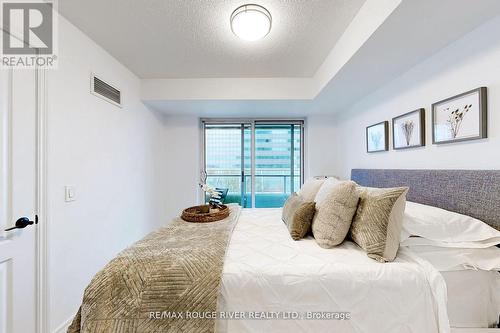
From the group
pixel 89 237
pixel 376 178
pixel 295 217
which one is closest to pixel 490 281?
pixel 295 217

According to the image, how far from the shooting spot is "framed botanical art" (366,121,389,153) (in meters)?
2.31

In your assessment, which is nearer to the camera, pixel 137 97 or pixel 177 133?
pixel 137 97

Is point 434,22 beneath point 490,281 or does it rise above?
above

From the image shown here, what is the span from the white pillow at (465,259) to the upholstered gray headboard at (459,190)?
6.7 inches

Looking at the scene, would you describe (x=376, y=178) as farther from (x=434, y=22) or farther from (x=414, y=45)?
(x=434, y=22)

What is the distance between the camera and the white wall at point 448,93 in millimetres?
1304

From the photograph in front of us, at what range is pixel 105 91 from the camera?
2.19 meters

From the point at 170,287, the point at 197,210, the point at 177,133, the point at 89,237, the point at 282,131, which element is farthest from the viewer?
the point at 282,131

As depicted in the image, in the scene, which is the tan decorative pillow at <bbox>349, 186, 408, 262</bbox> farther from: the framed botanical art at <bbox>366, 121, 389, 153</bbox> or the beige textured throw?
the framed botanical art at <bbox>366, 121, 389, 153</bbox>

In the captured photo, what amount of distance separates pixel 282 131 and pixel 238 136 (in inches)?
31.6

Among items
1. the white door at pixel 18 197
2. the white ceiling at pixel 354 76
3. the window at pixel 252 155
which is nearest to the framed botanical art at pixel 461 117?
the white ceiling at pixel 354 76

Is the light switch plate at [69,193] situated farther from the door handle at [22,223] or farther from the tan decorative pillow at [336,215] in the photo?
the tan decorative pillow at [336,215]

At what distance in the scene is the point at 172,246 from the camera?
134 cm

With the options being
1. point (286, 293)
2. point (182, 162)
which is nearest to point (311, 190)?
point (286, 293)
